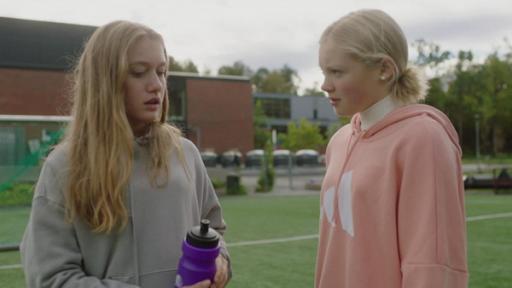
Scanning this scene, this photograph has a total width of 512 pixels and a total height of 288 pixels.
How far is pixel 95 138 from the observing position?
1.89 metres

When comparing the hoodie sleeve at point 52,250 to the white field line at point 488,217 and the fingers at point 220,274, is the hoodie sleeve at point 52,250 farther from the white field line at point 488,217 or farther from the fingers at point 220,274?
the white field line at point 488,217

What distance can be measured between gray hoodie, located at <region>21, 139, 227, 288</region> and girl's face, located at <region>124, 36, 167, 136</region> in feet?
0.41

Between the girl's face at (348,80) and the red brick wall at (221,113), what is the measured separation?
140 ft

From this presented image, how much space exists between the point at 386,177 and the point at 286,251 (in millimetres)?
6315

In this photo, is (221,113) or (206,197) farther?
(221,113)

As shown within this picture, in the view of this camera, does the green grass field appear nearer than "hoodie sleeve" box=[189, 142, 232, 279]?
No

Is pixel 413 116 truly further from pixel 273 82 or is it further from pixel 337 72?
pixel 273 82

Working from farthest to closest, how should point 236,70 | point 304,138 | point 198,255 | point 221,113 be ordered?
point 236,70, point 304,138, point 221,113, point 198,255

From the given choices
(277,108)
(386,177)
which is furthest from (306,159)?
(386,177)

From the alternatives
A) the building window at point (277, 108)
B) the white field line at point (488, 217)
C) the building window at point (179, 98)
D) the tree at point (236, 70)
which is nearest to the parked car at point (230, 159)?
the building window at point (179, 98)

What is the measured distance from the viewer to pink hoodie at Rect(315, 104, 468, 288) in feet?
5.99

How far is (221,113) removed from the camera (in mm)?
46344

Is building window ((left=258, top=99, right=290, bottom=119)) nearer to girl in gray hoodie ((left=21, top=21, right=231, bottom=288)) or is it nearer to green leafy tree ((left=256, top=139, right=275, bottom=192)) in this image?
green leafy tree ((left=256, top=139, right=275, bottom=192))

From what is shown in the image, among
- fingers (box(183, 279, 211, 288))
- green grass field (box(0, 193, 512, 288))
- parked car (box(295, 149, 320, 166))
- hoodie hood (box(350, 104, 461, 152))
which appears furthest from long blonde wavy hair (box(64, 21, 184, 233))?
parked car (box(295, 149, 320, 166))
